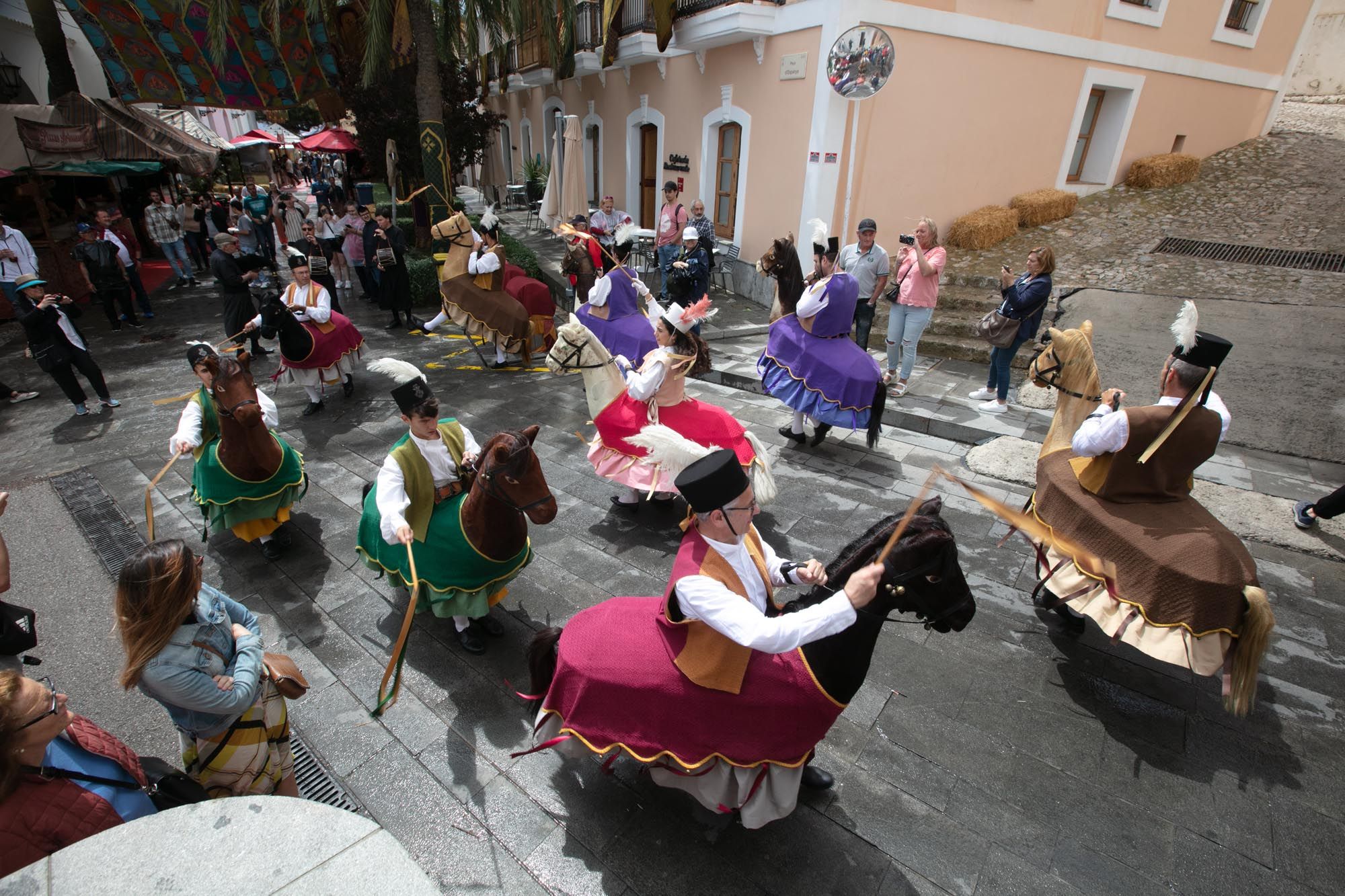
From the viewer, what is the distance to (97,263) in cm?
1068

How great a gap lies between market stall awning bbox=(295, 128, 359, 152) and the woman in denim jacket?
23.5 metres

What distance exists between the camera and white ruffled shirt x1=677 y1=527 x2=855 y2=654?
95.2 inches

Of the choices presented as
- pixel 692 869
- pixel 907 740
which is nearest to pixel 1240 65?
pixel 907 740

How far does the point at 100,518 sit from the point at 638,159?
1483 centimetres

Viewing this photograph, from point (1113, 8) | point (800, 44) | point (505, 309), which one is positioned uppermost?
point (1113, 8)

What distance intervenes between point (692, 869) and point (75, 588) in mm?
5069

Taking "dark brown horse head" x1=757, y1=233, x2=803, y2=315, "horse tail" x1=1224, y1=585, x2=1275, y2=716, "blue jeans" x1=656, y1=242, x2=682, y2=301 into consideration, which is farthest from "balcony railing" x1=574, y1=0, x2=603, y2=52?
"horse tail" x1=1224, y1=585, x2=1275, y2=716

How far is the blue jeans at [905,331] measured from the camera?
8.14m

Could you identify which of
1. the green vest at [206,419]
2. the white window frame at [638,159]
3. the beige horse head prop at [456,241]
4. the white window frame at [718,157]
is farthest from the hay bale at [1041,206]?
the green vest at [206,419]

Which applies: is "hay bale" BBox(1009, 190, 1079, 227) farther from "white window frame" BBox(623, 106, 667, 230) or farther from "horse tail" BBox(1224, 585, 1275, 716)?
"horse tail" BBox(1224, 585, 1275, 716)

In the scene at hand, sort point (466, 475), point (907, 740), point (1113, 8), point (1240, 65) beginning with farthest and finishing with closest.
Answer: point (1240, 65) → point (1113, 8) → point (466, 475) → point (907, 740)

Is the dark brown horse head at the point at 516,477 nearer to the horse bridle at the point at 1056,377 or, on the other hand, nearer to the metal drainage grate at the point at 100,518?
the metal drainage grate at the point at 100,518

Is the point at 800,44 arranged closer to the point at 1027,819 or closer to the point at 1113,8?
the point at 1113,8

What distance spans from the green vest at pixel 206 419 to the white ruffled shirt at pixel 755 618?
14.1ft
